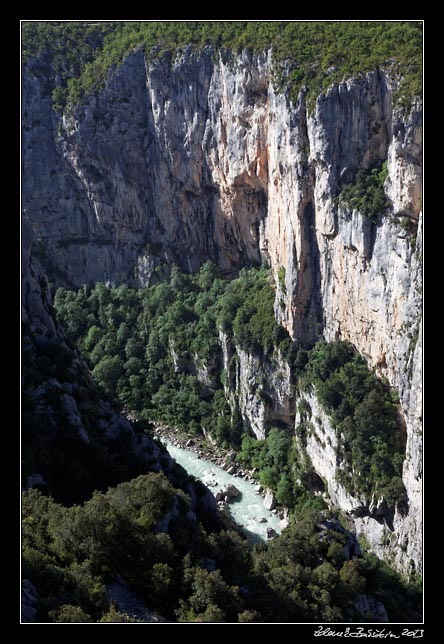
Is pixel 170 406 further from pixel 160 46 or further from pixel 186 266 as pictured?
pixel 160 46

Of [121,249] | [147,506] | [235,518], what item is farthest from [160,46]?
[147,506]

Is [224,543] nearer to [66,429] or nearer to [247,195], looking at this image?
[66,429]

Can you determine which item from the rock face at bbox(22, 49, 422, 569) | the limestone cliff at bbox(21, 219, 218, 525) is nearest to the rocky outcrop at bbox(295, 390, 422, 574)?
the rock face at bbox(22, 49, 422, 569)

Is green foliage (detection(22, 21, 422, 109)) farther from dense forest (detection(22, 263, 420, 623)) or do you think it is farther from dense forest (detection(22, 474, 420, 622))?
dense forest (detection(22, 474, 420, 622))

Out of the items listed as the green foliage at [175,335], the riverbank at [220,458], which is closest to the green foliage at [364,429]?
the riverbank at [220,458]

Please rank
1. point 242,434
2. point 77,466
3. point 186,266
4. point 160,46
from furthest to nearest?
point 186,266
point 160,46
point 242,434
point 77,466

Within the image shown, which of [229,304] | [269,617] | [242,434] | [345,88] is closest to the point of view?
[269,617]
